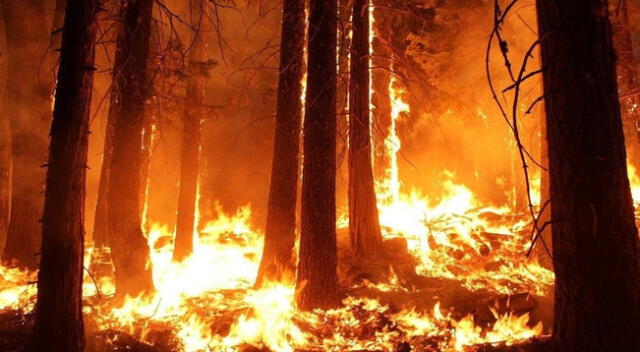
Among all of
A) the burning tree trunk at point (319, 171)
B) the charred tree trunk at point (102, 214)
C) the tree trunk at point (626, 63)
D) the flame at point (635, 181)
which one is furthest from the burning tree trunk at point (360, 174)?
the flame at point (635, 181)

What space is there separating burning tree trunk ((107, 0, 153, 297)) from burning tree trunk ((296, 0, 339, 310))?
3.29 m

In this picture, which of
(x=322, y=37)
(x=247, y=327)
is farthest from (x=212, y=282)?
(x=322, y=37)

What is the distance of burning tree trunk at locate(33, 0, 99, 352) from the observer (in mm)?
4477

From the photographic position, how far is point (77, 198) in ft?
15.1

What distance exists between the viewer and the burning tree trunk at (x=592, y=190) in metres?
3.32

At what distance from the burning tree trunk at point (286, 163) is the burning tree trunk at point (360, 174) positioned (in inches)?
61.6

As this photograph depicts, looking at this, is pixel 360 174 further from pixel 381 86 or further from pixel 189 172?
pixel 189 172

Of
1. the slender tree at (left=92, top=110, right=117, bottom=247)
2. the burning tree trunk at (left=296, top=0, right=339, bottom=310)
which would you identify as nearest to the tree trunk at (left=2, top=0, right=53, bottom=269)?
the slender tree at (left=92, top=110, right=117, bottom=247)

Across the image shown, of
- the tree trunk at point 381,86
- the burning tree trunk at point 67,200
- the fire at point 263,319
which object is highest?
the tree trunk at point 381,86

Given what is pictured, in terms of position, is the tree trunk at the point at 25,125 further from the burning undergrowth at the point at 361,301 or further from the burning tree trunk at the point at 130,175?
the burning tree trunk at the point at 130,175

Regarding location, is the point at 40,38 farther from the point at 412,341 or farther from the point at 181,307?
the point at 412,341

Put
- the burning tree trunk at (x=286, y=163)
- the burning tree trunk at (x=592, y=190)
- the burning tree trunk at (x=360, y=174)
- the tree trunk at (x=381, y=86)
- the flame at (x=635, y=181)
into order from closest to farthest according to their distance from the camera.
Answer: the burning tree trunk at (x=592, y=190) → the burning tree trunk at (x=286, y=163) → the burning tree trunk at (x=360, y=174) → the tree trunk at (x=381, y=86) → the flame at (x=635, y=181)

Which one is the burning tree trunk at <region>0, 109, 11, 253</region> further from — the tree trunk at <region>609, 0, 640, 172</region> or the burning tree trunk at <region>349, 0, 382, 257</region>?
the tree trunk at <region>609, 0, 640, 172</region>

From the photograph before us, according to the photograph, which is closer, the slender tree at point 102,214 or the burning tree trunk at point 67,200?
the burning tree trunk at point 67,200
